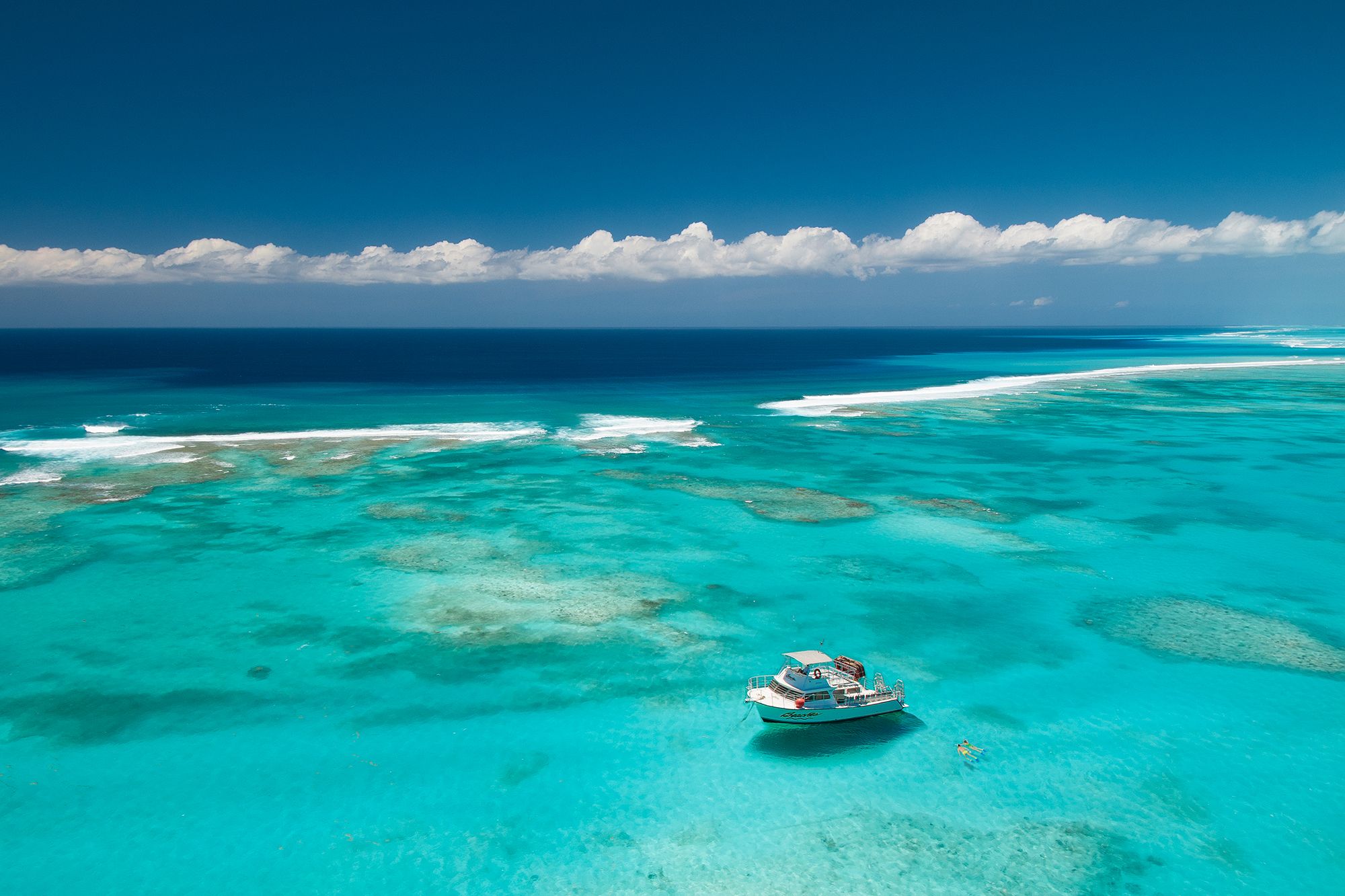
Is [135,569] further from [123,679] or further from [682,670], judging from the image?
[682,670]

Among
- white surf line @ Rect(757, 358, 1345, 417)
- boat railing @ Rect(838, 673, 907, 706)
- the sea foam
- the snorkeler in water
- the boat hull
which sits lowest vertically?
the snorkeler in water

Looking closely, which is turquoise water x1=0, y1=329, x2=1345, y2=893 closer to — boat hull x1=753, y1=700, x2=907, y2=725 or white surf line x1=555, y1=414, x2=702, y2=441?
boat hull x1=753, y1=700, x2=907, y2=725

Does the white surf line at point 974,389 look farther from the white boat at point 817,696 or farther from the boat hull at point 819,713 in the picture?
the boat hull at point 819,713

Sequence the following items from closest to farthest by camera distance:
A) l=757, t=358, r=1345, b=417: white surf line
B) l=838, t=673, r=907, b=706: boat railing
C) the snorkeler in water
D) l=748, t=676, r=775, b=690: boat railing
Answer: the snorkeler in water < l=838, t=673, r=907, b=706: boat railing < l=748, t=676, r=775, b=690: boat railing < l=757, t=358, r=1345, b=417: white surf line

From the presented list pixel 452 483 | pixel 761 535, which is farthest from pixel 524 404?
pixel 761 535

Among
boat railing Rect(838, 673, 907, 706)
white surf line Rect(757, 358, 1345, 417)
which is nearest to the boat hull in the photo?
boat railing Rect(838, 673, 907, 706)

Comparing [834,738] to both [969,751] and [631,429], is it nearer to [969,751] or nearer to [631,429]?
[969,751]

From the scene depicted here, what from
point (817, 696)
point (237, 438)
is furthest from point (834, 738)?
point (237, 438)
